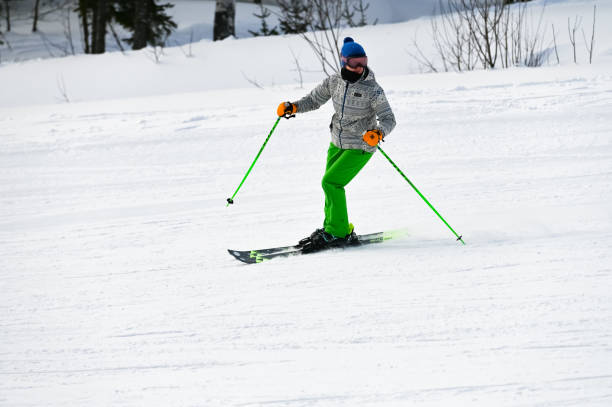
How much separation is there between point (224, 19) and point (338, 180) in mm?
8907

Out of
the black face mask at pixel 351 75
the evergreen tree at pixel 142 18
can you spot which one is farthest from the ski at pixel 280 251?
the evergreen tree at pixel 142 18

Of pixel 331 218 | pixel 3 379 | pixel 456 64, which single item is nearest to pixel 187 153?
pixel 331 218

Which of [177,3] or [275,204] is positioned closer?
[275,204]

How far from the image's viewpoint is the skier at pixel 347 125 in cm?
353

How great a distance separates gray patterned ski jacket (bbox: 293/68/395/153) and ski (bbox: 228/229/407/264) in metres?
0.68

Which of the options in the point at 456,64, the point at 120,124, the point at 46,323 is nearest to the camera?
the point at 46,323

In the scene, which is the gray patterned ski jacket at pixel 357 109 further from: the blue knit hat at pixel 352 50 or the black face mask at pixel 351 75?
the blue knit hat at pixel 352 50

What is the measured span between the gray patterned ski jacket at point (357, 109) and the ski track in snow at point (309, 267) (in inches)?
31.3

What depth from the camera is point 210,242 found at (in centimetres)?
435

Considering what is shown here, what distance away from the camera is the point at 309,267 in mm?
3746

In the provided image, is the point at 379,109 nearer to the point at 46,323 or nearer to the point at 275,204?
the point at 275,204

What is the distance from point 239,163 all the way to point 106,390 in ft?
11.5

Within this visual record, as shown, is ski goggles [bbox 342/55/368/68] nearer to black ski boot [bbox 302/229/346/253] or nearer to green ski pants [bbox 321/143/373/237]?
green ski pants [bbox 321/143/373/237]

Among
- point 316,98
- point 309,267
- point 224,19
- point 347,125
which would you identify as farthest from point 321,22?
point 309,267
